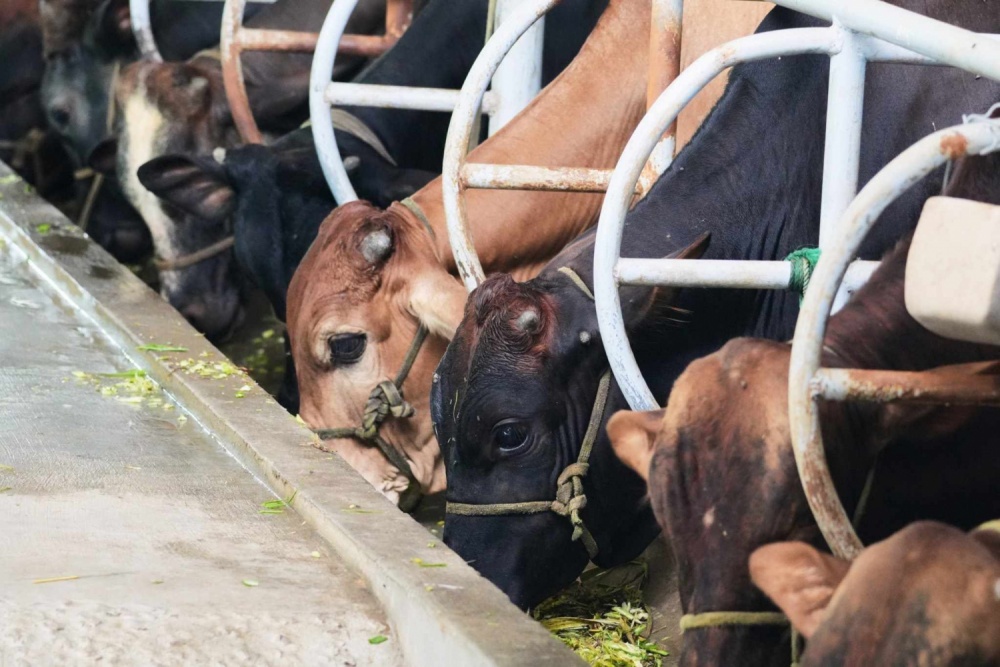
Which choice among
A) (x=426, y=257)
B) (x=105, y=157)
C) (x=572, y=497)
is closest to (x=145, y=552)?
(x=572, y=497)

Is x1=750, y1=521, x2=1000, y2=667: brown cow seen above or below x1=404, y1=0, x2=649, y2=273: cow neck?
below

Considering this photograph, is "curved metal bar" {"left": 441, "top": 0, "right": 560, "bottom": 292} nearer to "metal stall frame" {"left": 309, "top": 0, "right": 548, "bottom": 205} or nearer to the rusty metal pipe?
"metal stall frame" {"left": 309, "top": 0, "right": 548, "bottom": 205}

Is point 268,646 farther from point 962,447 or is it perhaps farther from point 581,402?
point 962,447

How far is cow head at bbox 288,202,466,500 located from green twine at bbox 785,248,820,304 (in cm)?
143

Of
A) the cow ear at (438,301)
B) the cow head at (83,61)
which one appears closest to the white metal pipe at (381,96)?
the cow ear at (438,301)

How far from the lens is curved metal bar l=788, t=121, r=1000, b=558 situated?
2.02 m

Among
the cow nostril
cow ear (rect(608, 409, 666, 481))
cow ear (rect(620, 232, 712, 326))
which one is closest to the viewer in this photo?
cow ear (rect(608, 409, 666, 481))

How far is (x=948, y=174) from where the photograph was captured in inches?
104

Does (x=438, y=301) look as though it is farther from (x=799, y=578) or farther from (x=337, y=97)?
(x=799, y=578)

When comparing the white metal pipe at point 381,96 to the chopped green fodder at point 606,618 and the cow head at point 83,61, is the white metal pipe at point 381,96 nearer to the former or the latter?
the chopped green fodder at point 606,618

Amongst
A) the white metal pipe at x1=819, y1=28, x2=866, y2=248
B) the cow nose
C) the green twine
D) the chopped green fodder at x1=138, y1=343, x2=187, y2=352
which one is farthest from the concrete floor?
the cow nose

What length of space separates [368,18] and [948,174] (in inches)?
167

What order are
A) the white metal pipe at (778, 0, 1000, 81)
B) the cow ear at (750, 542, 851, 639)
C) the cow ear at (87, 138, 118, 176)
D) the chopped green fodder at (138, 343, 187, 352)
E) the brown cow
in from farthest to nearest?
the cow ear at (87, 138, 118, 176)
the chopped green fodder at (138, 343, 187, 352)
the white metal pipe at (778, 0, 1000, 81)
the cow ear at (750, 542, 851, 639)
the brown cow

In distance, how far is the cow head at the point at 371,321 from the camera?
4254mm
